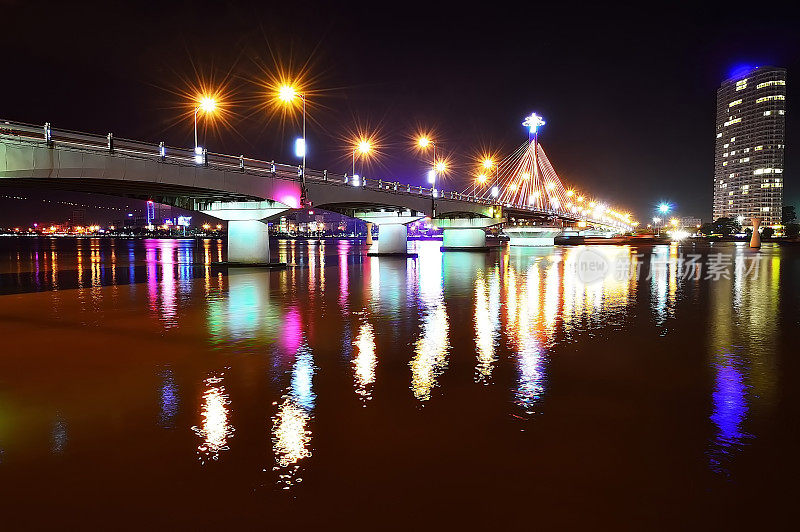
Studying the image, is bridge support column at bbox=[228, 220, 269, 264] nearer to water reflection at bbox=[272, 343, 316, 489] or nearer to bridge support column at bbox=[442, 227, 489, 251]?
water reflection at bbox=[272, 343, 316, 489]

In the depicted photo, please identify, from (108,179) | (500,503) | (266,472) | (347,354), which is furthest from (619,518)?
(108,179)

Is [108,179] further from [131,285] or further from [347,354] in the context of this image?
[347,354]

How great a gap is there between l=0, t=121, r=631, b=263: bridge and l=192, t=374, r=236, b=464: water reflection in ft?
65.3

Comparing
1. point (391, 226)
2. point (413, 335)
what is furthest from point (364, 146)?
point (413, 335)

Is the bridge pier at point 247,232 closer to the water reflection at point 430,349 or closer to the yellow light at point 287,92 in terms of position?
the yellow light at point 287,92

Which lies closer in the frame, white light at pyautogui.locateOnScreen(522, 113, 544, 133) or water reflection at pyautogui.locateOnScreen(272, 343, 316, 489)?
water reflection at pyautogui.locateOnScreen(272, 343, 316, 489)

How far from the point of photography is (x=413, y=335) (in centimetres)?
1407

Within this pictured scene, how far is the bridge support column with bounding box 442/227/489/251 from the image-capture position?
3042 inches

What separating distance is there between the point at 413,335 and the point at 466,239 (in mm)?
65914

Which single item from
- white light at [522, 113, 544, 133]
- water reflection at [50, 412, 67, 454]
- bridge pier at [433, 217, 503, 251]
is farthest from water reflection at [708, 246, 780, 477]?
white light at [522, 113, 544, 133]

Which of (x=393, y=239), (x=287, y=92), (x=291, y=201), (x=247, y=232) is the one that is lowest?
(x=393, y=239)

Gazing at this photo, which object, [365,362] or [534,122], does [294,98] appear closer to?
[365,362]

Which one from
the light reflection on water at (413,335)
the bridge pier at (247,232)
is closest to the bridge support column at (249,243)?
the bridge pier at (247,232)

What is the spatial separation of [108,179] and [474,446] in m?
26.5
